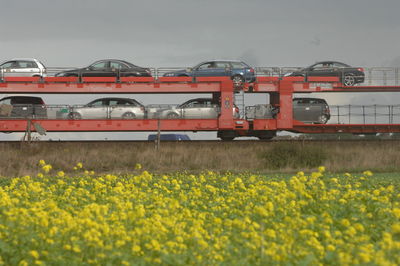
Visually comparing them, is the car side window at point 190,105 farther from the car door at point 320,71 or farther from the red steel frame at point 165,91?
the car door at point 320,71

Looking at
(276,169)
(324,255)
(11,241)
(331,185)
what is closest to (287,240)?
(324,255)

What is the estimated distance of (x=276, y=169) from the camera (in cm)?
2327

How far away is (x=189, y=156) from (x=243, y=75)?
26.6 ft

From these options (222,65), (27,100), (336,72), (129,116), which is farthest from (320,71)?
(27,100)

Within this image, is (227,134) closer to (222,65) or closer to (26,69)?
(222,65)

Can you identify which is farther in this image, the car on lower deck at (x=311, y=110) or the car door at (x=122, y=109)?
the car on lower deck at (x=311, y=110)

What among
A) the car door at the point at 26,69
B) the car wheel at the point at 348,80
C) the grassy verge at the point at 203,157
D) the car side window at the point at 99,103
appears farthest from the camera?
the car wheel at the point at 348,80

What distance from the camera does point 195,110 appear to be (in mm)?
29328

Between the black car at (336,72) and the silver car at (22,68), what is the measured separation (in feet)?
43.8

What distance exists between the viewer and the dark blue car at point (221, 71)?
30.3m

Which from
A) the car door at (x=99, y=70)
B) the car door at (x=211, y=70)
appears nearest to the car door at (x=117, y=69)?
the car door at (x=99, y=70)

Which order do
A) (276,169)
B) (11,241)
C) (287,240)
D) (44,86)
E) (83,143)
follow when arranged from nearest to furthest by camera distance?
(287,240) → (11,241) → (276,169) → (83,143) → (44,86)

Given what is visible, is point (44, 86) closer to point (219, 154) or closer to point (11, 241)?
point (219, 154)

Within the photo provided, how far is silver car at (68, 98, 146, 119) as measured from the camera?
29.3 m
